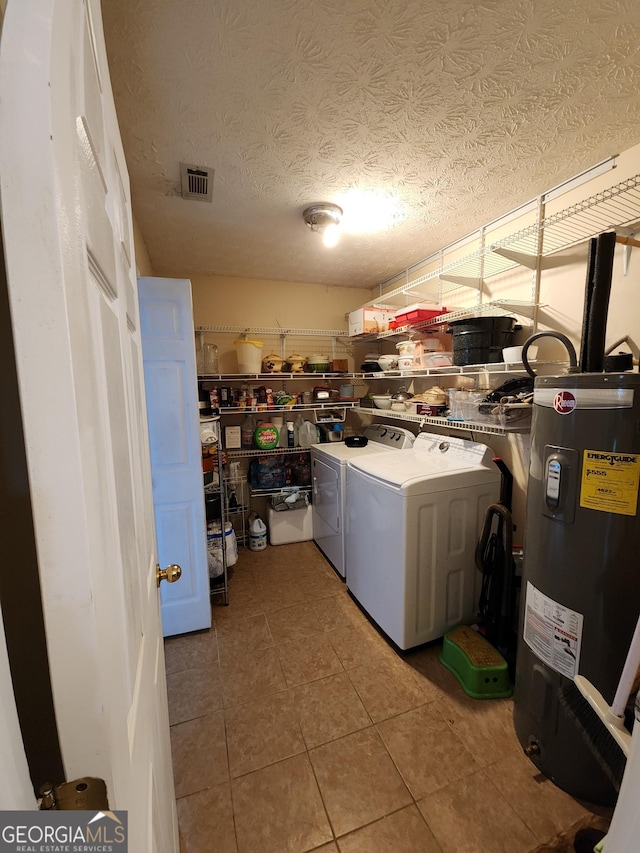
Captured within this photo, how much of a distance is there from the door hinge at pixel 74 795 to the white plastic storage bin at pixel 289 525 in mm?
2782

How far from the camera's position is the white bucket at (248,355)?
2812 mm

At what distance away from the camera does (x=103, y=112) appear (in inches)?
22.2

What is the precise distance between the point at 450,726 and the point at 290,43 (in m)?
2.55

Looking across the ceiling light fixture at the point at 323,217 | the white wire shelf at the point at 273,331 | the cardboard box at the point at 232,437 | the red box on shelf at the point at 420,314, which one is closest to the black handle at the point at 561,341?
the red box on shelf at the point at 420,314

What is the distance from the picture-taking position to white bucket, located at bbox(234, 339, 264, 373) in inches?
111

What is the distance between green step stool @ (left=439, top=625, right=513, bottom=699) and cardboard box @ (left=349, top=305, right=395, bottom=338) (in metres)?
2.20

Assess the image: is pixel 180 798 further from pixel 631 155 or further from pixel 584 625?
pixel 631 155

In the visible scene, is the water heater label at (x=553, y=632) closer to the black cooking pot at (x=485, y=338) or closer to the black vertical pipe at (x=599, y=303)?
the black vertical pipe at (x=599, y=303)

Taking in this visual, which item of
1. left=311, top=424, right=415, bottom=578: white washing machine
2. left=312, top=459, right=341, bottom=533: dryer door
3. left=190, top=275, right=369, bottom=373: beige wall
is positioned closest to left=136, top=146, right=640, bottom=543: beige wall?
left=190, top=275, right=369, bottom=373: beige wall

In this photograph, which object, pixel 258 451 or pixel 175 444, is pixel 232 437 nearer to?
pixel 258 451

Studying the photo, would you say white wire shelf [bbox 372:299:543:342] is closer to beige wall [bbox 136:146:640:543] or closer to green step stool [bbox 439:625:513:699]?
beige wall [bbox 136:146:640:543]

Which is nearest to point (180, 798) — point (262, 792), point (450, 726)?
point (262, 792)

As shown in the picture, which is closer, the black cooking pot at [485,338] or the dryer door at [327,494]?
the black cooking pot at [485,338]

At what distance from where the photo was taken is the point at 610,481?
1027 mm
